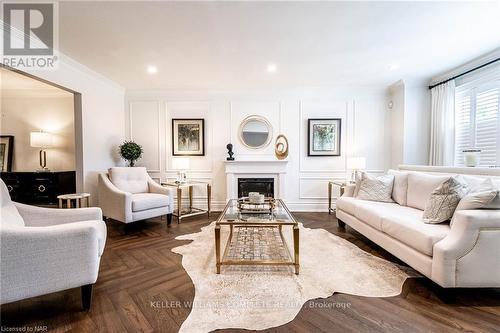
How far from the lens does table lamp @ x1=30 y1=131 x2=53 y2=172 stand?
4301 millimetres

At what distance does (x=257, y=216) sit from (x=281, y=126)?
2605 millimetres

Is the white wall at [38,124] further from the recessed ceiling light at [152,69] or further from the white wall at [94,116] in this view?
the recessed ceiling light at [152,69]

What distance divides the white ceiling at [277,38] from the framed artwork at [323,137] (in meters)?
0.93

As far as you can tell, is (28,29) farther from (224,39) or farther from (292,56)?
(292,56)

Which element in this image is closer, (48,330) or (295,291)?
(48,330)

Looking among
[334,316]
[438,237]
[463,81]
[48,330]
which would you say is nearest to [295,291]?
[334,316]

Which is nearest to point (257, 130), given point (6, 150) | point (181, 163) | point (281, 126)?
point (281, 126)

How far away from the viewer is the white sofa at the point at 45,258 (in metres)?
1.37

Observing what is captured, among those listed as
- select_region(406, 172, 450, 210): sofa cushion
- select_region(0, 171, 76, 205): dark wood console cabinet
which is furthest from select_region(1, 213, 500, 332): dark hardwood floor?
select_region(0, 171, 76, 205): dark wood console cabinet

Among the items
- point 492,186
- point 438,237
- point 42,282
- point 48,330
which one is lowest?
point 48,330

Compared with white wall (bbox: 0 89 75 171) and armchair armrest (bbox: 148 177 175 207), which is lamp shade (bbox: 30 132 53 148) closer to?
white wall (bbox: 0 89 75 171)

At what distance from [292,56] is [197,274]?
294 cm

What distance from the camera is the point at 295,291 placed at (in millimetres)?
1823

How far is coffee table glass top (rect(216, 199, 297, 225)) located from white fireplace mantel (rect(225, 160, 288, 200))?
1.58 metres
